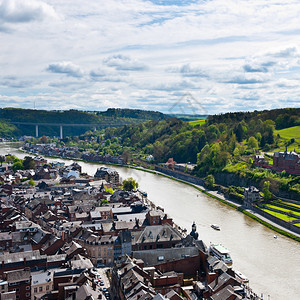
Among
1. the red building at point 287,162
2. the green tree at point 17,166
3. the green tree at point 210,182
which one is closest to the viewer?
the red building at point 287,162

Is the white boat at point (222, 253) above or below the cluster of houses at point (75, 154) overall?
above

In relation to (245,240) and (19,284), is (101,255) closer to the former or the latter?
(19,284)

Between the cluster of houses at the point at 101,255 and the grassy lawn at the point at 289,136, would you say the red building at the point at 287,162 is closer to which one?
the grassy lawn at the point at 289,136

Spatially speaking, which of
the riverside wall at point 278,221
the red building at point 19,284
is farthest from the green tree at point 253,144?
the red building at point 19,284

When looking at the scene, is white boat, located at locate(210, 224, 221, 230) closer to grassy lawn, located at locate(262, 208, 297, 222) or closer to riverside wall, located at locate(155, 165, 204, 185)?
grassy lawn, located at locate(262, 208, 297, 222)

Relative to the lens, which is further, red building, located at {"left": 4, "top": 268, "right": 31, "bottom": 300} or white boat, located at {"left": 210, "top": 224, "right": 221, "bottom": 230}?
white boat, located at {"left": 210, "top": 224, "right": 221, "bottom": 230}

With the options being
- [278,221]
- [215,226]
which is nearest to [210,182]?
[278,221]

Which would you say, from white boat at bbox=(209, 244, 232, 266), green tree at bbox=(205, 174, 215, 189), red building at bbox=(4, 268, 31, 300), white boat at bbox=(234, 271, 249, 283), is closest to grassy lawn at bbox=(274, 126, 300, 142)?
green tree at bbox=(205, 174, 215, 189)
